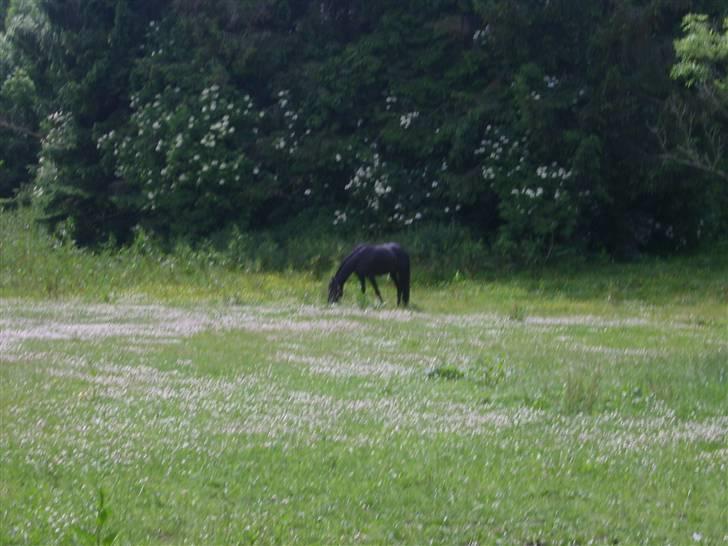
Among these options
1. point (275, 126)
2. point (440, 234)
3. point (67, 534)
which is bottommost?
point (67, 534)

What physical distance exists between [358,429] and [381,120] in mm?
30710

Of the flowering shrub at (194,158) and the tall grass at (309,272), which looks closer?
Answer: the tall grass at (309,272)

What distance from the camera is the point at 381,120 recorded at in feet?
139

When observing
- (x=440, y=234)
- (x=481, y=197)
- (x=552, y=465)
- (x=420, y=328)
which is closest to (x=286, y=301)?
(x=420, y=328)

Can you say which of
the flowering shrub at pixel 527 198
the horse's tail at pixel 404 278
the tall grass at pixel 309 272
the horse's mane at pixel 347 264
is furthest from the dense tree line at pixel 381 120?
the horse's mane at pixel 347 264

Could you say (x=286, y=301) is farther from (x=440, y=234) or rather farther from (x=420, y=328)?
(x=440, y=234)

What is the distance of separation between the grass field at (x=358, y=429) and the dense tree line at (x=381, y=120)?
556 inches

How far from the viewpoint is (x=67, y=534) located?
872cm

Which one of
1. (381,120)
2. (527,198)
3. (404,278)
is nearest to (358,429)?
(404,278)

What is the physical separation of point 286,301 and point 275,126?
15.7m

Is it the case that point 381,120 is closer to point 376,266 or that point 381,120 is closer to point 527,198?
point 527,198

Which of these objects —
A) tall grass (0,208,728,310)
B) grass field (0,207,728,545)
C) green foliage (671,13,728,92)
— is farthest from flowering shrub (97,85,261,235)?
grass field (0,207,728,545)

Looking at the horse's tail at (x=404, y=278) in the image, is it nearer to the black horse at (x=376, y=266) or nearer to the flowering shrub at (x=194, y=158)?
the black horse at (x=376, y=266)

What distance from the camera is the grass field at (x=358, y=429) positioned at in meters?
9.33
